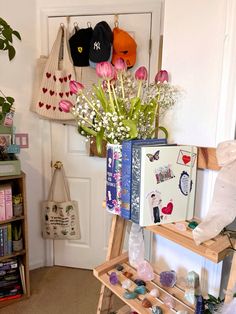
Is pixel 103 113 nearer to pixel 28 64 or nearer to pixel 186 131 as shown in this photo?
pixel 186 131

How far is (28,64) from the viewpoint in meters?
2.05

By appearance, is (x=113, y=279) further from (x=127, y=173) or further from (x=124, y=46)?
(x=124, y=46)

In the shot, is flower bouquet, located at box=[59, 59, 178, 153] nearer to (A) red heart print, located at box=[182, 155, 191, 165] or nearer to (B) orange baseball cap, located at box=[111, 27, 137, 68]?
(A) red heart print, located at box=[182, 155, 191, 165]

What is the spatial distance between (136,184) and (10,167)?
115 cm

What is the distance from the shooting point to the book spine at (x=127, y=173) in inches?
36.1

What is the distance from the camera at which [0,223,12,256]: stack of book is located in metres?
1.80

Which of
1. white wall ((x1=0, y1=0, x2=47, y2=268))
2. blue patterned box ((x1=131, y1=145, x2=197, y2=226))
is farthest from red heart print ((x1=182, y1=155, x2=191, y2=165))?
white wall ((x1=0, y1=0, x2=47, y2=268))

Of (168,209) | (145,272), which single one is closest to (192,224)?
(168,209)

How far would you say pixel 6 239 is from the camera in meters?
1.82

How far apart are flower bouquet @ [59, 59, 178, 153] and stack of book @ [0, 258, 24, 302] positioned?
1.41 metres

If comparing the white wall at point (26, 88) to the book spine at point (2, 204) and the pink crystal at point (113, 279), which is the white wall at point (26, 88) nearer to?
the book spine at point (2, 204)

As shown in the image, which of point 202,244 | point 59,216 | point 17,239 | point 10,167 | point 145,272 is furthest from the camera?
point 59,216

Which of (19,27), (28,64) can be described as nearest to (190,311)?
(28,64)

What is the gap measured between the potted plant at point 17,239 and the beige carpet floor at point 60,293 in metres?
0.42
